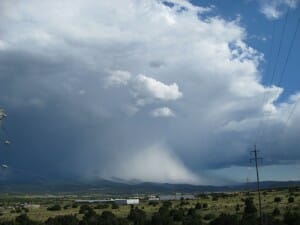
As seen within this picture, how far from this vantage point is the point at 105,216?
9000 centimetres

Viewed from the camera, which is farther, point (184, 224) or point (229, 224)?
point (184, 224)

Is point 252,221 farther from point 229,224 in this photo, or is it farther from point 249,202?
point 249,202

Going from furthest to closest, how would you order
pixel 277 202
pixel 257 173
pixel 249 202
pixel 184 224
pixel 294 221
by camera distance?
pixel 277 202 < pixel 249 202 < pixel 257 173 < pixel 184 224 < pixel 294 221

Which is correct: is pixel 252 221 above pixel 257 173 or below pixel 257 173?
below

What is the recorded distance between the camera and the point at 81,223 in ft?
281

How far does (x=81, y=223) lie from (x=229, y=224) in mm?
26435

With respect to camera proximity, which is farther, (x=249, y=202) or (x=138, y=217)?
(x=249, y=202)

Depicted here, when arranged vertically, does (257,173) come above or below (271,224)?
above

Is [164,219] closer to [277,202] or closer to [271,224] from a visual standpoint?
[271,224]

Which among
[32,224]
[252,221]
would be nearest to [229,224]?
[252,221]

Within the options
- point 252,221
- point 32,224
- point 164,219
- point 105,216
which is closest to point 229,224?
point 252,221

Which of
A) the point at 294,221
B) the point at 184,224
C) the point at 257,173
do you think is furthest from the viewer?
the point at 257,173

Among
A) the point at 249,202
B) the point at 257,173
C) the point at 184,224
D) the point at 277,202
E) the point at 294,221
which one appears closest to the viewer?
the point at 294,221

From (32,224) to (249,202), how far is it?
37660mm
